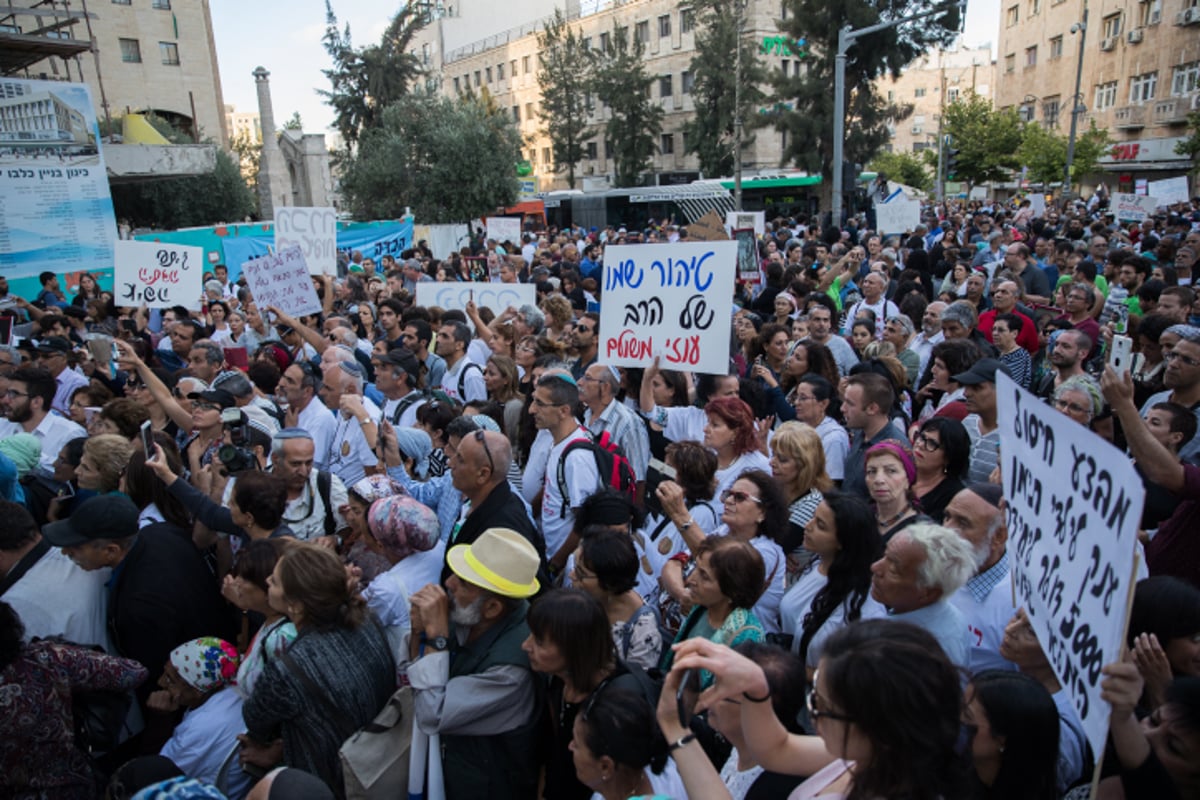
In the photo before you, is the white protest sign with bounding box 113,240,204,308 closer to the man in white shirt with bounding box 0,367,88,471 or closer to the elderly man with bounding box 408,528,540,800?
the man in white shirt with bounding box 0,367,88,471

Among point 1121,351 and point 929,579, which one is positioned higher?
point 1121,351

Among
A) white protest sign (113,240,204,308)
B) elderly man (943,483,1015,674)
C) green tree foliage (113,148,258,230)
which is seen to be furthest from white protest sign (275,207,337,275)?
green tree foliage (113,148,258,230)

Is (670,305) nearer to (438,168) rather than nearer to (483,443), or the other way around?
(483,443)

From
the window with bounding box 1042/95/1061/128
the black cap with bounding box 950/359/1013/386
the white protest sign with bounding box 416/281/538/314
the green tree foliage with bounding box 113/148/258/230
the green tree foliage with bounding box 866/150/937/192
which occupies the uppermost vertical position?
the window with bounding box 1042/95/1061/128

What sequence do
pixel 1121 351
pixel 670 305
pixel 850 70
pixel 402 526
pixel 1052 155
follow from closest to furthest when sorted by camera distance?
pixel 402 526 → pixel 1121 351 → pixel 670 305 → pixel 850 70 → pixel 1052 155

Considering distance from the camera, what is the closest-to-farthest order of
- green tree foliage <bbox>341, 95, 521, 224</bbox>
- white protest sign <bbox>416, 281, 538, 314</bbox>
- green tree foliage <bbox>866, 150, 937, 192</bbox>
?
white protest sign <bbox>416, 281, 538, 314</bbox>, green tree foliage <bbox>341, 95, 521, 224</bbox>, green tree foliage <bbox>866, 150, 937, 192</bbox>

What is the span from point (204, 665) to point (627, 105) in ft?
190

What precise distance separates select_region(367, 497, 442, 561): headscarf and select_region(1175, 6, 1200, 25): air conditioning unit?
48112 millimetres

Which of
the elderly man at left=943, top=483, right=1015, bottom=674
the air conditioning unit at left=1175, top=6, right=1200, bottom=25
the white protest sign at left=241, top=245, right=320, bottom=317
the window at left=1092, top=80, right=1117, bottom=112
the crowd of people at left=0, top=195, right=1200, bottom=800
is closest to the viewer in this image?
the crowd of people at left=0, top=195, right=1200, bottom=800

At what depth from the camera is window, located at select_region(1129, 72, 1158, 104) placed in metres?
41.2

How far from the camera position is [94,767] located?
321 cm

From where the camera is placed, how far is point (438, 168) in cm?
3117

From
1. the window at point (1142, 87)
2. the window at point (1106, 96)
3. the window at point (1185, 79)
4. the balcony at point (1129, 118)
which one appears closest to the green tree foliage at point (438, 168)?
the window at point (1185, 79)

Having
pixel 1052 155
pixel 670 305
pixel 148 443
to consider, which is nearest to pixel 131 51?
pixel 1052 155
